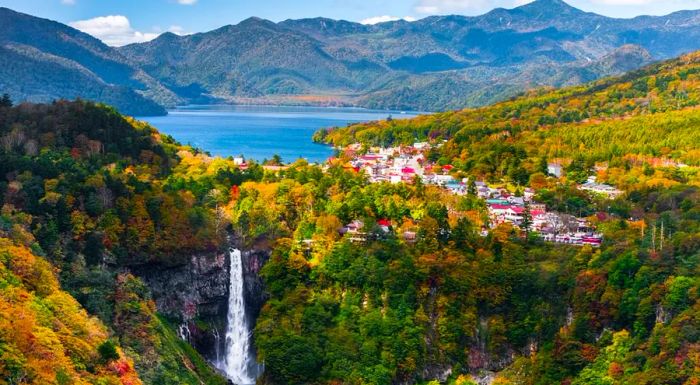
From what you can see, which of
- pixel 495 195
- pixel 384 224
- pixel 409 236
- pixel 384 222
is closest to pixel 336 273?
pixel 409 236

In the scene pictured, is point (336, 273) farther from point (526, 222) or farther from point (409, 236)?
point (526, 222)

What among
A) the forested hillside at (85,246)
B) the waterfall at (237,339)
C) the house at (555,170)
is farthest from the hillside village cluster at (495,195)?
the forested hillside at (85,246)

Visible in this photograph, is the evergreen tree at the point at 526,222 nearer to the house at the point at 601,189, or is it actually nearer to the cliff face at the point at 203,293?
the house at the point at 601,189

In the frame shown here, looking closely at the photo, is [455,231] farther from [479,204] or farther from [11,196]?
[11,196]

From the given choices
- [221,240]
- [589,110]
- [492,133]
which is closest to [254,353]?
[221,240]

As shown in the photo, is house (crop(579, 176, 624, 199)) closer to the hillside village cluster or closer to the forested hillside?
the hillside village cluster
